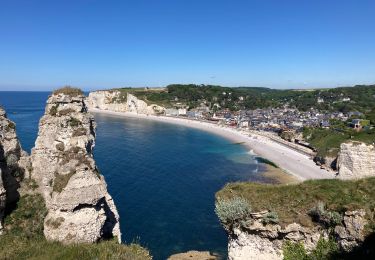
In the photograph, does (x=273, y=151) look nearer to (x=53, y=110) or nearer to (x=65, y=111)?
(x=65, y=111)

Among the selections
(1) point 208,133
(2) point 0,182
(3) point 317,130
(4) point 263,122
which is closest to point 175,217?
(2) point 0,182

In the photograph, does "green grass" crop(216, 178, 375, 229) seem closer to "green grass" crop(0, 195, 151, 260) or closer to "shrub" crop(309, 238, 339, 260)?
"shrub" crop(309, 238, 339, 260)

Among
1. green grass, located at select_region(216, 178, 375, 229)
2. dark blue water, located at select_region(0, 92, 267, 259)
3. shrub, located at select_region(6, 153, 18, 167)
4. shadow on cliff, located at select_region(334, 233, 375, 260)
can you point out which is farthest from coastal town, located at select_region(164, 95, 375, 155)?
shrub, located at select_region(6, 153, 18, 167)

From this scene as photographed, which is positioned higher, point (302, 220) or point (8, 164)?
point (8, 164)

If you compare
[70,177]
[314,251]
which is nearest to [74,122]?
[70,177]

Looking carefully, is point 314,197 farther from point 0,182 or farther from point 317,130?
point 317,130

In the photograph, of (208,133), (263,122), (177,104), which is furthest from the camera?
(177,104)
